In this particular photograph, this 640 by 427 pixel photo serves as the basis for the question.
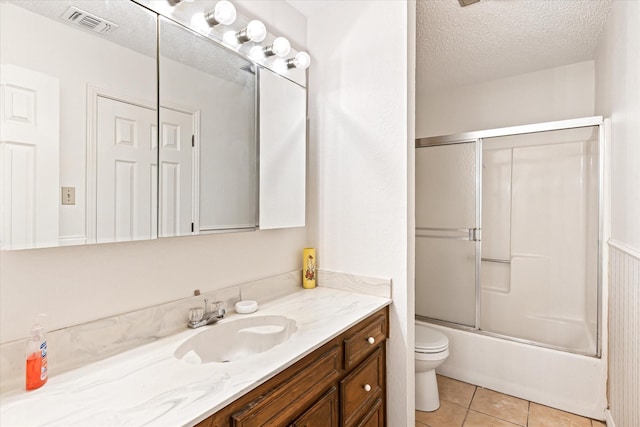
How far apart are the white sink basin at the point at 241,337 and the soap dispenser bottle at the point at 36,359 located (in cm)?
42

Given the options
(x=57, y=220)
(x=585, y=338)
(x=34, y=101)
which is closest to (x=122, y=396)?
(x=57, y=220)

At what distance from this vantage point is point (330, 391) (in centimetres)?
119

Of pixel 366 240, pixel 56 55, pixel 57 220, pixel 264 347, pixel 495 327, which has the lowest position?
pixel 495 327

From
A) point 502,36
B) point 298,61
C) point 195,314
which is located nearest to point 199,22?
point 298,61

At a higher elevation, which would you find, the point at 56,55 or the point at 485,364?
the point at 56,55

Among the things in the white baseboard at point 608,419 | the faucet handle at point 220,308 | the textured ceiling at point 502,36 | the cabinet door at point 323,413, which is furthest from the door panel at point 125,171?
the white baseboard at point 608,419

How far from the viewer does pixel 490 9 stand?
1940mm

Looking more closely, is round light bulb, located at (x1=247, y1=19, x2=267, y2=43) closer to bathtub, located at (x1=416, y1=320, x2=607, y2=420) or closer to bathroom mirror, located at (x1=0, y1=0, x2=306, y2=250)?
bathroom mirror, located at (x1=0, y1=0, x2=306, y2=250)

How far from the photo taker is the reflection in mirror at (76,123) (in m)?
0.84

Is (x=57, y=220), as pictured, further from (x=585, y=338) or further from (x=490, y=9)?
(x=585, y=338)

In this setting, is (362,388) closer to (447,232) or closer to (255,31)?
(255,31)

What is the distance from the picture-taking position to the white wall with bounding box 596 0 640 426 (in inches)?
56.9

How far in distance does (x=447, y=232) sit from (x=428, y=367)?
1.13 metres

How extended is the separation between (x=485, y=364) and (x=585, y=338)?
654 millimetres
